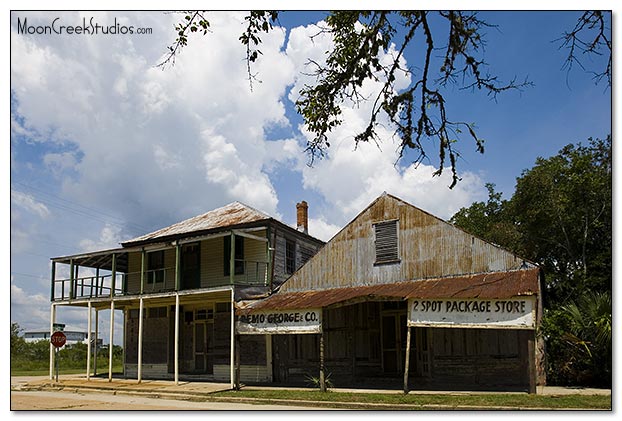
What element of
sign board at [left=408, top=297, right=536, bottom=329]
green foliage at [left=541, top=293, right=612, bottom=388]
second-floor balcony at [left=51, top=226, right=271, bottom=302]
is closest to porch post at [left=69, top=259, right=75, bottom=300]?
second-floor balcony at [left=51, top=226, right=271, bottom=302]

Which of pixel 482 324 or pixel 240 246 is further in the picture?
pixel 240 246

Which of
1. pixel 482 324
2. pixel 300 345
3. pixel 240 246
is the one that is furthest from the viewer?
pixel 240 246

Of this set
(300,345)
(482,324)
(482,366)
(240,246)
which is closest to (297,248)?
(240,246)

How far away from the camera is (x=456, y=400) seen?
1325 cm

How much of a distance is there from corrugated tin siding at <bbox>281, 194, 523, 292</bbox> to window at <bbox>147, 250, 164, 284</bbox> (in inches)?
243

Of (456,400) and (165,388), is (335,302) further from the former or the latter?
(165,388)

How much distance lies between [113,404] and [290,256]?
8.99 metres

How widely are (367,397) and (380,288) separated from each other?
13.8ft

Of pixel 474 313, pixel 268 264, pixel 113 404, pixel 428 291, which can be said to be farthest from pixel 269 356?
pixel 474 313

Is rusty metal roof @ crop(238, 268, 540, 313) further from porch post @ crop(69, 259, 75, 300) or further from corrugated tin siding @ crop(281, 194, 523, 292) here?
porch post @ crop(69, 259, 75, 300)

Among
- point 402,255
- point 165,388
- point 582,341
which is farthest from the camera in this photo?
point 165,388

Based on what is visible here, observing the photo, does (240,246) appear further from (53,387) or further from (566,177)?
(566,177)

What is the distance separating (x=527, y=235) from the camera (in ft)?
82.6

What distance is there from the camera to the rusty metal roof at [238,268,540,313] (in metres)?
14.6
